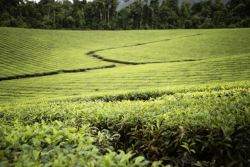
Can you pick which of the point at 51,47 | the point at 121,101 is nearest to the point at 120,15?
the point at 51,47

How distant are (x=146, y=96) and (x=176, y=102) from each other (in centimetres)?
Result: 908

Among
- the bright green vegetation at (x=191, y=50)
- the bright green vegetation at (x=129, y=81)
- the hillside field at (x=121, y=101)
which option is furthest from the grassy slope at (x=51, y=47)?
the bright green vegetation at (x=129, y=81)

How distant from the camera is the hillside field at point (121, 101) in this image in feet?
17.0

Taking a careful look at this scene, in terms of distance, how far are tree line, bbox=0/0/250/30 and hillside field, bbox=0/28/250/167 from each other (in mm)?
32707

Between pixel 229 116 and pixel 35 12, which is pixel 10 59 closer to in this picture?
pixel 229 116

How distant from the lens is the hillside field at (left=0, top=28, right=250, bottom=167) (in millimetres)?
5184

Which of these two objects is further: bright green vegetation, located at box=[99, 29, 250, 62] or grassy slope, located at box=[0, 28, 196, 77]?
bright green vegetation, located at box=[99, 29, 250, 62]

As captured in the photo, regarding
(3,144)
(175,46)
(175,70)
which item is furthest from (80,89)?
(175,46)

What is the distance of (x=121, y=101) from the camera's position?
52.2 feet

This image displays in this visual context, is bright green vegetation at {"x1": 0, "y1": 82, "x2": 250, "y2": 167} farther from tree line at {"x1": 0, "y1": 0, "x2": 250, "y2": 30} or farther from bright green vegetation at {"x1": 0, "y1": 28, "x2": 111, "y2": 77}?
tree line at {"x1": 0, "y1": 0, "x2": 250, "y2": 30}

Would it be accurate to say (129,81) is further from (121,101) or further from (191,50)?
(191,50)

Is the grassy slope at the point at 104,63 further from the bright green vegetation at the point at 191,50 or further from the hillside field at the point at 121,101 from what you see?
the hillside field at the point at 121,101

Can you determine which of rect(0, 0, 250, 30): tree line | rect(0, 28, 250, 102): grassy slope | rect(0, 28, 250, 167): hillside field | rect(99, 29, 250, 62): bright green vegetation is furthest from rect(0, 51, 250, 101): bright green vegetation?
rect(0, 0, 250, 30): tree line

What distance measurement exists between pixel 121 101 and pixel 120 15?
10611cm
